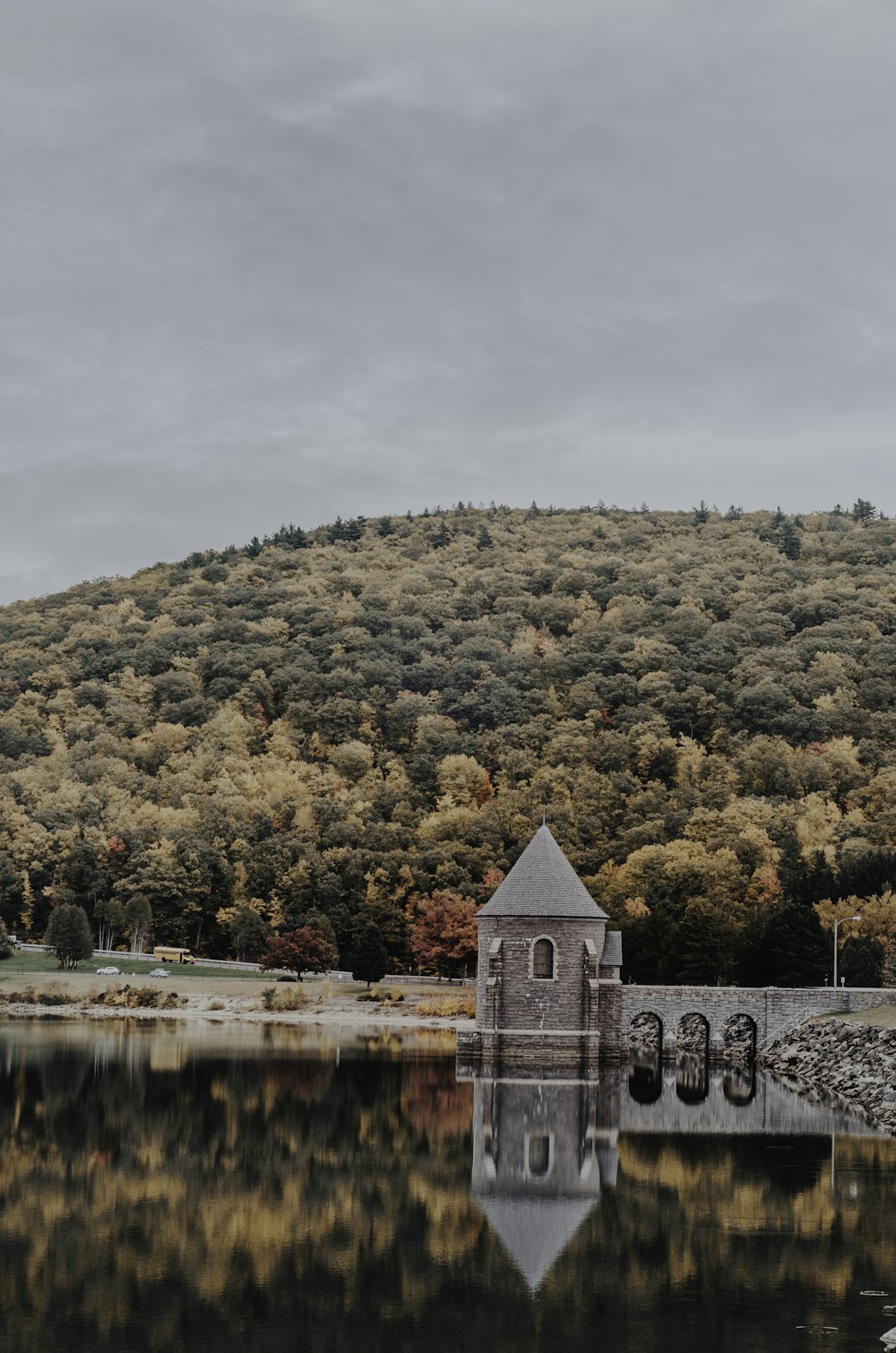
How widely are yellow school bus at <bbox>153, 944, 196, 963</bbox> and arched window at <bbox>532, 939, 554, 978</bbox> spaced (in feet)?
149

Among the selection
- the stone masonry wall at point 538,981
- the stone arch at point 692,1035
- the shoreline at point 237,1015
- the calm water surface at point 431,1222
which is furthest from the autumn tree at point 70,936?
the calm water surface at point 431,1222

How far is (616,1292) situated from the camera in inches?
754

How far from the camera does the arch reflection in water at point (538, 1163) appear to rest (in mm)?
22297

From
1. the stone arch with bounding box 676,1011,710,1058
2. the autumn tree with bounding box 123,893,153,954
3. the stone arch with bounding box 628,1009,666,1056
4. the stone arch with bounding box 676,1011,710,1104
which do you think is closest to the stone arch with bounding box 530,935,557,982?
the stone arch with bounding box 676,1011,710,1104

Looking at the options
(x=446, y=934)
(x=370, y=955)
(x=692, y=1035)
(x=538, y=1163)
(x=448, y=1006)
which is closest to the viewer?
(x=538, y=1163)

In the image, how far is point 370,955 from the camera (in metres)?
81.7

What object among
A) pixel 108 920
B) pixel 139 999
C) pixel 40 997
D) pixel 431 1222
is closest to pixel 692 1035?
pixel 139 999

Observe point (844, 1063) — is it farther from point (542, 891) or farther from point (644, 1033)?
point (644, 1033)

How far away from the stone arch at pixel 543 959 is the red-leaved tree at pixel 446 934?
31.1m

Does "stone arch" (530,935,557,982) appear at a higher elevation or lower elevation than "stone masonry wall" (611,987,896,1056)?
higher

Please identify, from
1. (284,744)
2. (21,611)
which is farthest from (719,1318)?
(21,611)

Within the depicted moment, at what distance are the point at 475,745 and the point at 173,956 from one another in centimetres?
2510

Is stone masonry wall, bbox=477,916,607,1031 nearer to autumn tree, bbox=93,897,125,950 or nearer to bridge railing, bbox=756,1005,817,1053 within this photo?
bridge railing, bbox=756,1005,817,1053

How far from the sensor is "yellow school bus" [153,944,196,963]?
90.8 m
